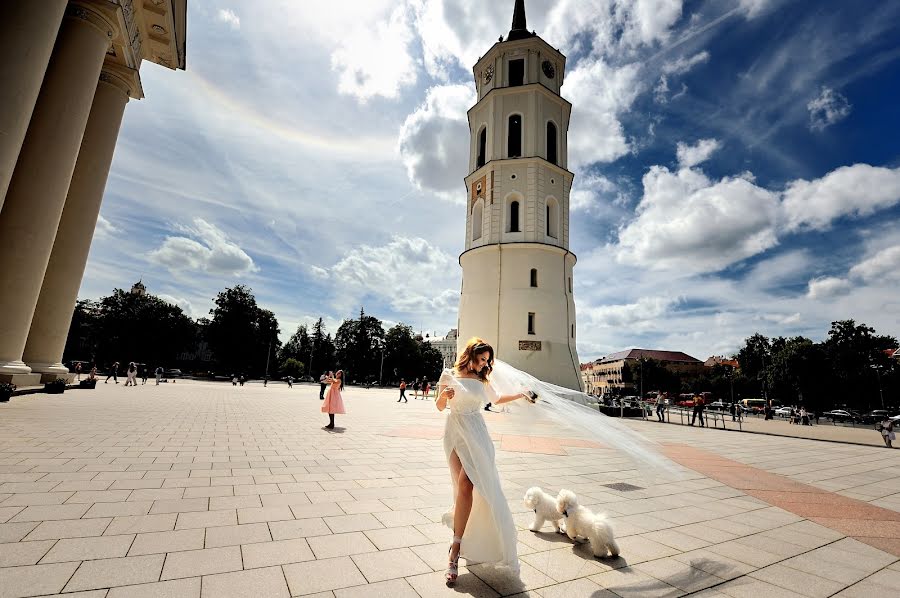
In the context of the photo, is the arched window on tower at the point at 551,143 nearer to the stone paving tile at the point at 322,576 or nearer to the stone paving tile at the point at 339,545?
the stone paving tile at the point at 339,545

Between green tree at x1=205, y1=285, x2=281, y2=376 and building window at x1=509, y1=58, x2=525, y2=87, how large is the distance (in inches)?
2073

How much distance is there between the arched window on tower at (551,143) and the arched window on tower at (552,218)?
3441 millimetres

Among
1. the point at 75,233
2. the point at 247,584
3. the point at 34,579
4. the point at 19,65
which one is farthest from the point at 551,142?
the point at 34,579

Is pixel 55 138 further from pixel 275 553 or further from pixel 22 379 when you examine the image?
pixel 275 553

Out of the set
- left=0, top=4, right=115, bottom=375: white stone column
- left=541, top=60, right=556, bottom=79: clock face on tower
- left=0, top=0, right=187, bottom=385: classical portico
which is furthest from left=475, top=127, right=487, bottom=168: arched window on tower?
left=0, top=4, right=115, bottom=375: white stone column

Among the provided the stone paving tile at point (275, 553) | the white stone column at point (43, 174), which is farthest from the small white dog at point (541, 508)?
the white stone column at point (43, 174)

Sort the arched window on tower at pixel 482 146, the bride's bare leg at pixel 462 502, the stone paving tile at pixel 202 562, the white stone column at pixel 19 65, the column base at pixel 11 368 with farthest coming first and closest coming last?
the arched window on tower at pixel 482 146, the column base at pixel 11 368, the white stone column at pixel 19 65, the bride's bare leg at pixel 462 502, the stone paving tile at pixel 202 562

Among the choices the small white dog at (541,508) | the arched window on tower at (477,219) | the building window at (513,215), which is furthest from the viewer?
the arched window on tower at (477,219)

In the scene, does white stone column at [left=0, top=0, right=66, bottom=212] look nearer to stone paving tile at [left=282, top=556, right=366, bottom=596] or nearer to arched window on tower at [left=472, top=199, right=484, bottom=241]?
stone paving tile at [left=282, top=556, right=366, bottom=596]

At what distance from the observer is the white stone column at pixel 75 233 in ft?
48.8

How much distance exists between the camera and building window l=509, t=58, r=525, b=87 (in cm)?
3241

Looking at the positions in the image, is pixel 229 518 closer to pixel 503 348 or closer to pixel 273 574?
pixel 273 574

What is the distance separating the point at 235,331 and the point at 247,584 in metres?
68.5

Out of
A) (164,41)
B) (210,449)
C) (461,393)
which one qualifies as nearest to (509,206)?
(164,41)
